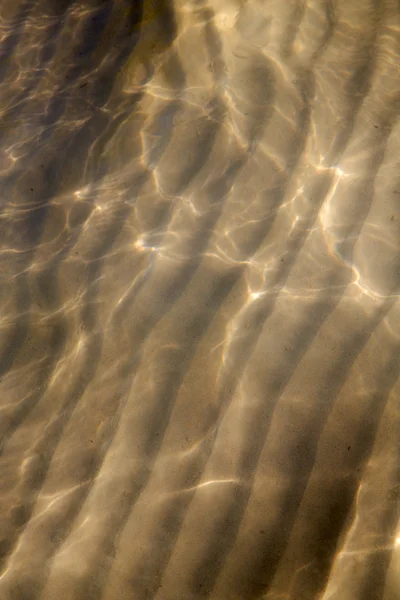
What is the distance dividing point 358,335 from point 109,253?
1657 millimetres

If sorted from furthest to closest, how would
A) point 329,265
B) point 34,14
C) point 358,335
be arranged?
point 34,14
point 329,265
point 358,335

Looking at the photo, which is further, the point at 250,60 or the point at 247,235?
the point at 250,60

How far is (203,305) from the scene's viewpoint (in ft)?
8.48

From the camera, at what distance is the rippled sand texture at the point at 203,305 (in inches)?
82.7

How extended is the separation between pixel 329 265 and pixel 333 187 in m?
0.59

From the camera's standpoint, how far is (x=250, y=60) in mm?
3281

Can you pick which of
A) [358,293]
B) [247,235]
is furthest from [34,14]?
[358,293]

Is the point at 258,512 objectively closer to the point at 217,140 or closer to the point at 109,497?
the point at 109,497

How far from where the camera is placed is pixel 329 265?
260 centimetres

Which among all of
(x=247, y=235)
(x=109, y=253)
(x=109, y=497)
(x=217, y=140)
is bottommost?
(x=109, y=497)

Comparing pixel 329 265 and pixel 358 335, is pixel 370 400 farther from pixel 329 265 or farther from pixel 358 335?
pixel 329 265

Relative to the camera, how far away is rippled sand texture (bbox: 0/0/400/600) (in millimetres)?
2100

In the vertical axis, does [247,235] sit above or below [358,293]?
above

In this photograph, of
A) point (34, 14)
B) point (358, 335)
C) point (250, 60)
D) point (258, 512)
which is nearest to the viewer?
point (258, 512)
